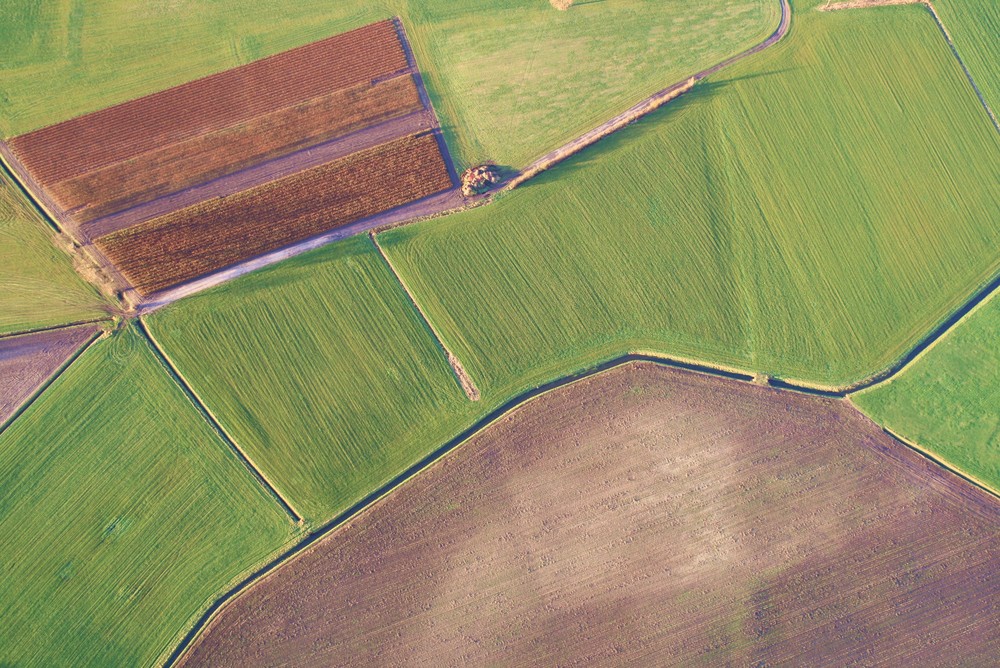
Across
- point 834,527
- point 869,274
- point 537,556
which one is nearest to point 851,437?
point 834,527

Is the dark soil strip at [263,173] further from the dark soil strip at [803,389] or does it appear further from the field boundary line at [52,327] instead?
the dark soil strip at [803,389]

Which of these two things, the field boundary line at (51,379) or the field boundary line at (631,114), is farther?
the field boundary line at (631,114)

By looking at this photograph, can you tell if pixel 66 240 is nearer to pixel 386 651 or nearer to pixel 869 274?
pixel 386 651

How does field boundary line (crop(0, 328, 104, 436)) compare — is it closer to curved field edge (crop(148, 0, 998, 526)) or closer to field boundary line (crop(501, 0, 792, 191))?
curved field edge (crop(148, 0, 998, 526))

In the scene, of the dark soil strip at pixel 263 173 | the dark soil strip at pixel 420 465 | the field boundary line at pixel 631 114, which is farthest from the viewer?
the field boundary line at pixel 631 114

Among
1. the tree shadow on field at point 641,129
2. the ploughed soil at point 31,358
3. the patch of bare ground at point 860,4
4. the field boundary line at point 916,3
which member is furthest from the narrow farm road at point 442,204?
the ploughed soil at point 31,358

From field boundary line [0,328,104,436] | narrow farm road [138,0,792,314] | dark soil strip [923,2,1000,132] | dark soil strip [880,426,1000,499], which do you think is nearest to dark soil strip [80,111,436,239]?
narrow farm road [138,0,792,314]
